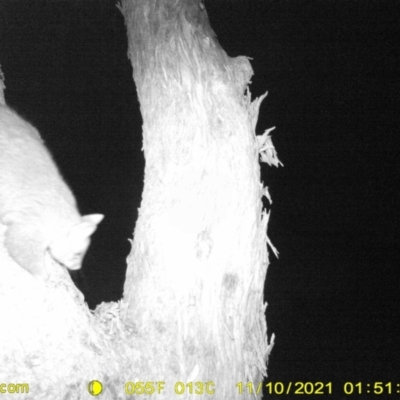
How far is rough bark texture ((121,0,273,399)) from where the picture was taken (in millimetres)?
2873

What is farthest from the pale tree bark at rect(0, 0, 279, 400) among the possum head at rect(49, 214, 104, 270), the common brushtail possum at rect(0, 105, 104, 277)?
the possum head at rect(49, 214, 104, 270)

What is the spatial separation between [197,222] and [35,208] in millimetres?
1354

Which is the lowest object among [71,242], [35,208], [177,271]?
[177,271]

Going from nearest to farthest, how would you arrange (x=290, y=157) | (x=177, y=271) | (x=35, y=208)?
(x=177, y=271) < (x=35, y=208) < (x=290, y=157)

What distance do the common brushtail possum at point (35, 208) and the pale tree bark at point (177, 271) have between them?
241 millimetres

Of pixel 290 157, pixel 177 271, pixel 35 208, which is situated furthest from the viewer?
pixel 290 157

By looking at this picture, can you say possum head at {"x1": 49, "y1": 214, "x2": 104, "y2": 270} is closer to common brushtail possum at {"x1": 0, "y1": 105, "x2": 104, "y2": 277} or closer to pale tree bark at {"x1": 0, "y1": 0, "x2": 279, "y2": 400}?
common brushtail possum at {"x1": 0, "y1": 105, "x2": 104, "y2": 277}

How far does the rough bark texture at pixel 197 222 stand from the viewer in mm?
2873

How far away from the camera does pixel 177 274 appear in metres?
2.95

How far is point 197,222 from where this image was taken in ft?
9.86

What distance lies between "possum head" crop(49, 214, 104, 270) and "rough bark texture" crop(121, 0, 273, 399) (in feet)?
1.50

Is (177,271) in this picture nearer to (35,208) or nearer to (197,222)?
(197,222)

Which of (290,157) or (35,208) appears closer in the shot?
(35,208)

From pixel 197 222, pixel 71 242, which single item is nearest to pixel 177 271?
pixel 197 222
